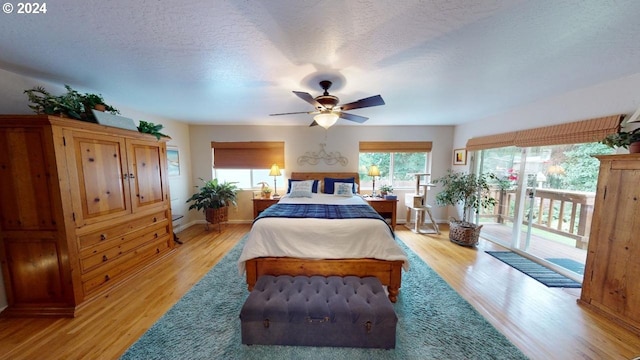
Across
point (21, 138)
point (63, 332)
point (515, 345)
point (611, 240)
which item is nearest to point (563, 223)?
point (611, 240)

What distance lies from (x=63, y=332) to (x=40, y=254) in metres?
0.74

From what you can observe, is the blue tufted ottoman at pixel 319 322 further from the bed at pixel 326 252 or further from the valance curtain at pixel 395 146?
the valance curtain at pixel 395 146

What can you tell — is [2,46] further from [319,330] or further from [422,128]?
[422,128]

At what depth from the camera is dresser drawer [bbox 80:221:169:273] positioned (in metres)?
2.04

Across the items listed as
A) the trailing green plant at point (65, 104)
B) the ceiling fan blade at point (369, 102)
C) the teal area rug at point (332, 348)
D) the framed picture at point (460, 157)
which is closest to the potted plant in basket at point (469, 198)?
the framed picture at point (460, 157)

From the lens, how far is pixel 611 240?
189cm

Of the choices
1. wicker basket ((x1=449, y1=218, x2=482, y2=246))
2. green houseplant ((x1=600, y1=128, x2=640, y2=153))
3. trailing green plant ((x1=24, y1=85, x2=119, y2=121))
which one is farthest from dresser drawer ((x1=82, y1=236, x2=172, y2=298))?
green houseplant ((x1=600, y1=128, x2=640, y2=153))

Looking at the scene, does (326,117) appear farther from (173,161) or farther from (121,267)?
(173,161)

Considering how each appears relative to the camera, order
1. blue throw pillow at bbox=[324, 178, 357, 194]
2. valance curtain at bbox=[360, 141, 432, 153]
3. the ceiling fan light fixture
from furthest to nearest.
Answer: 1. valance curtain at bbox=[360, 141, 432, 153]
2. blue throw pillow at bbox=[324, 178, 357, 194]
3. the ceiling fan light fixture

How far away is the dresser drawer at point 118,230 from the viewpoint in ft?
6.65

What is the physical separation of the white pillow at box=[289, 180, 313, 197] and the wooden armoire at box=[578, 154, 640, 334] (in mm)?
3471

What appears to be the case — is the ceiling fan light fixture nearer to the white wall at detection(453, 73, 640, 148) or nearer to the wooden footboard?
the wooden footboard

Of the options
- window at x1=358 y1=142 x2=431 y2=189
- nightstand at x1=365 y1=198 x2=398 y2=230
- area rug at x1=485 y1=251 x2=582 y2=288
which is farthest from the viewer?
window at x1=358 y1=142 x2=431 y2=189

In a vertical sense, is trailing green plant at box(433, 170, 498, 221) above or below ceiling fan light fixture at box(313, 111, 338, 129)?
below
